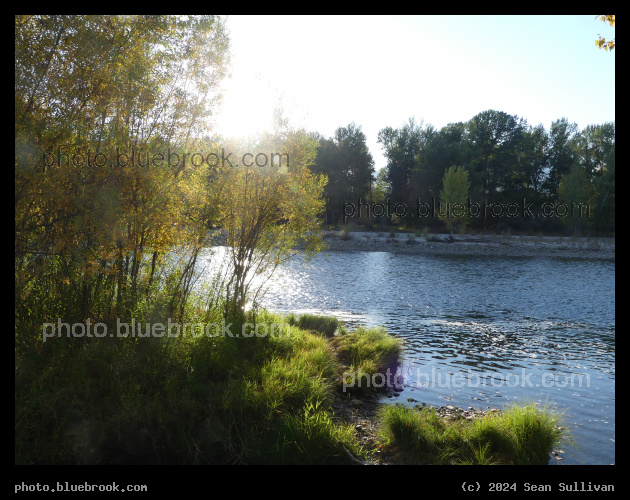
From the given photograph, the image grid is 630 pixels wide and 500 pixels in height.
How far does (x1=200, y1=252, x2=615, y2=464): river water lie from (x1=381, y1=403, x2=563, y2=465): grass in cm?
64

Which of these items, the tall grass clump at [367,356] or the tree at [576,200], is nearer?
the tall grass clump at [367,356]

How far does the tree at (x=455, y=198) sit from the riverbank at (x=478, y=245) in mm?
2649

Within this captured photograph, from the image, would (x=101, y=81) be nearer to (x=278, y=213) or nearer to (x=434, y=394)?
(x=278, y=213)

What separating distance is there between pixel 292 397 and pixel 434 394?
3.49 m

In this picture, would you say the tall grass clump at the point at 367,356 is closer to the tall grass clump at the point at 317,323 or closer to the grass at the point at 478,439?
the tall grass clump at the point at 317,323

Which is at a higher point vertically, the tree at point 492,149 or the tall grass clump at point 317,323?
the tree at point 492,149

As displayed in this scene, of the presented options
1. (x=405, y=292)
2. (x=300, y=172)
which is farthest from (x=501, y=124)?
(x=300, y=172)

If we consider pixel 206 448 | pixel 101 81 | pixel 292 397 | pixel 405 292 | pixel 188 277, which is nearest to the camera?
pixel 206 448

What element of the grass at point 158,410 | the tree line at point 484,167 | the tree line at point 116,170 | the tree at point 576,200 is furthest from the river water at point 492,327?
the tree line at point 484,167

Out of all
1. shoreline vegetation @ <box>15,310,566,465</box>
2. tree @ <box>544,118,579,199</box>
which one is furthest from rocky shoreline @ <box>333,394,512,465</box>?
tree @ <box>544,118,579,199</box>

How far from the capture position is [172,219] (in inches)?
262

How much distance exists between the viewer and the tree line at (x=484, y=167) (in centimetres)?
5641

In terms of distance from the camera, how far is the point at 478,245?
48.1 metres

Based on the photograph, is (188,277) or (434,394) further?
(434,394)
